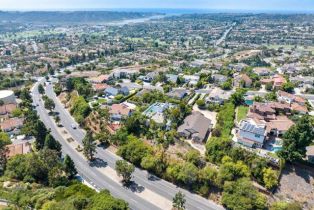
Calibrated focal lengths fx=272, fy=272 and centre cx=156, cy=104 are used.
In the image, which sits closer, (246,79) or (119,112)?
(119,112)

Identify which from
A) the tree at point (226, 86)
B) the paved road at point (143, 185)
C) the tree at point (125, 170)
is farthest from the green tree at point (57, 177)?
the tree at point (226, 86)

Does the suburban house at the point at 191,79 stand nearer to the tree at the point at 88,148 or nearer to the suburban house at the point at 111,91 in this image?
the suburban house at the point at 111,91

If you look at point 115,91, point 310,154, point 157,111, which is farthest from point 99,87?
point 310,154

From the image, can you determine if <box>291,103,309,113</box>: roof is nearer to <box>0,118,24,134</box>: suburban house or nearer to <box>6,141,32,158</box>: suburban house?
<box>6,141,32,158</box>: suburban house

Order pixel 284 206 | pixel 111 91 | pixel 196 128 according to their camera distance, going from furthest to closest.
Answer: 1. pixel 111 91
2. pixel 196 128
3. pixel 284 206

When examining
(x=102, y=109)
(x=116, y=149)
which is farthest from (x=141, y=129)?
(x=102, y=109)

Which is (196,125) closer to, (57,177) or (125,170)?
(125,170)

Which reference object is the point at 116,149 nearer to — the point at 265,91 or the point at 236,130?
the point at 236,130
